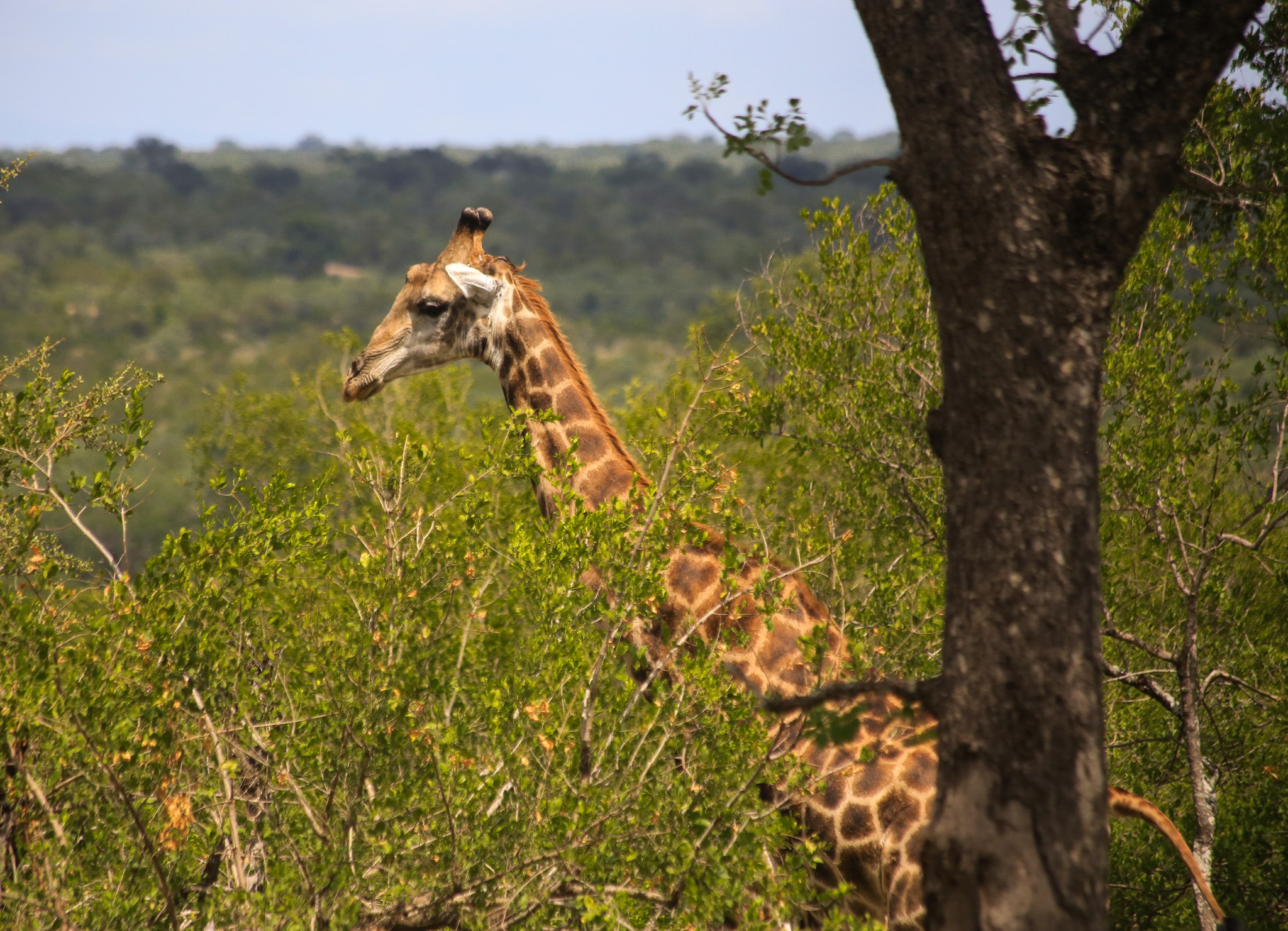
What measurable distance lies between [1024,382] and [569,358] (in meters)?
4.28

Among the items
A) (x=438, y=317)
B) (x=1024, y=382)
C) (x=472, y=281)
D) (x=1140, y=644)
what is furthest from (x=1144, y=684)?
(x=438, y=317)

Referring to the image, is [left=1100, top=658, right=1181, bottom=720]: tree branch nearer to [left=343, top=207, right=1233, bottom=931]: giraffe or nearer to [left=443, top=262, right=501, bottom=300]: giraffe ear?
[left=343, top=207, right=1233, bottom=931]: giraffe

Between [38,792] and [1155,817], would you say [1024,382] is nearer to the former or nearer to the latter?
[1155,817]

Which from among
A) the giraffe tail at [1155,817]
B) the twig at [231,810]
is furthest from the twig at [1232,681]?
the twig at [231,810]

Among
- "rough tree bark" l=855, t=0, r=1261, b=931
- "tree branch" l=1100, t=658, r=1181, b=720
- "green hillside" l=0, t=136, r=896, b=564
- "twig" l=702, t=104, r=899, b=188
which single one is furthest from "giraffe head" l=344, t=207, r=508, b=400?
"green hillside" l=0, t=136, r=896, b=564

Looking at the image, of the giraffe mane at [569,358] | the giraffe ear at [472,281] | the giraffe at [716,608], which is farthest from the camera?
the giraffe ear at [472,281]

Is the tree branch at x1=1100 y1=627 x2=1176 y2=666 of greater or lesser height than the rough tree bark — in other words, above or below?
below

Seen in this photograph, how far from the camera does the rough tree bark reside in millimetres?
3039

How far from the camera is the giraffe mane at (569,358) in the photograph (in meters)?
6.82

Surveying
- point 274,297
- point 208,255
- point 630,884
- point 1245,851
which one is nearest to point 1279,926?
point 1245,851

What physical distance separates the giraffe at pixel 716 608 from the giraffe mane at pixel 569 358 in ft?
0.04

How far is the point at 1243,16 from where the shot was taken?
330 cm

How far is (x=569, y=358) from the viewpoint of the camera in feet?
23.6

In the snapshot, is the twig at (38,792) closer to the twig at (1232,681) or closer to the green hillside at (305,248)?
the twig at (1232,681)
